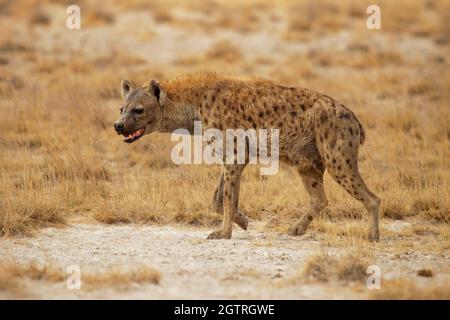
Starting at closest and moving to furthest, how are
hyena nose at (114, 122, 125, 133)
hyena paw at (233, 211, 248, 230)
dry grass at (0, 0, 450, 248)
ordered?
hyena nose at (114, 122, 125, 133)
hyena paw at (233, 211, 248, 230)
dry grass at (0, 0, 450, 248)

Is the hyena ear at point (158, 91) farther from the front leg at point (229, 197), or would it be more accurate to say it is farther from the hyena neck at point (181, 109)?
the front leg at point (229, 197)

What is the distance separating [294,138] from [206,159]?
2.50 m

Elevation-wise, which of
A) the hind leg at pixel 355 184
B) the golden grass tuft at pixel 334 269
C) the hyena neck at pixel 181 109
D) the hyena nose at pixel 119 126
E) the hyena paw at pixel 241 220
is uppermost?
the hyena neck at pixel 181 109

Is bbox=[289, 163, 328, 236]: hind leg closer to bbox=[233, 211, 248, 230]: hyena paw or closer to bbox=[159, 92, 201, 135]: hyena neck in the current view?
bbox=[233, 211, 248, 230]: hyena paw

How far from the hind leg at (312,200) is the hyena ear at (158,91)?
139cm

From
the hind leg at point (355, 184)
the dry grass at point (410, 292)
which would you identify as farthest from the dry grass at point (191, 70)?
the dry grass at point (410, 292)

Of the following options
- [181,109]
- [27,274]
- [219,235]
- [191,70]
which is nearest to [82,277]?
[27,274]

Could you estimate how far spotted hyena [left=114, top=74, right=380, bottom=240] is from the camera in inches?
309

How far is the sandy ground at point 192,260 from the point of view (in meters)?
6.27

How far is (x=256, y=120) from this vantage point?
7984 millimetres

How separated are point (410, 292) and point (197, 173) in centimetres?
427

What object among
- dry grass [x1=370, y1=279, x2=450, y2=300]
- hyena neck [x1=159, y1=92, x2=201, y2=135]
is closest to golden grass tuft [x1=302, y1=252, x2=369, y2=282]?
dry grass [x1=370, y1=279, x2=450, y2=300]

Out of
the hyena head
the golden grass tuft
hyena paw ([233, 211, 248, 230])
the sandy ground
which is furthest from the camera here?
hyena paw ([233, 211, 248, 230])
